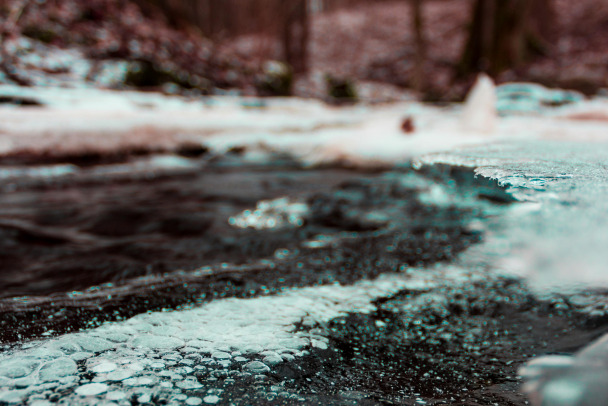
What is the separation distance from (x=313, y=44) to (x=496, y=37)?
12.4 m

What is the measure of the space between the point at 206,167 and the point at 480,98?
2632mm

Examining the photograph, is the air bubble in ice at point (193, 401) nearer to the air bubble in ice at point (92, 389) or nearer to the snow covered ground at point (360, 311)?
the snow covered ground at point (360, 311)

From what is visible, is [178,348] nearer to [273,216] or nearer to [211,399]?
[211,399]

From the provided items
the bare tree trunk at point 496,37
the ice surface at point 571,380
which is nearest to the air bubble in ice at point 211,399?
the ice surface at point 571,380

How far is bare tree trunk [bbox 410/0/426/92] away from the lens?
37.3 feet

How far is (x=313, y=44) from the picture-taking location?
21969mm

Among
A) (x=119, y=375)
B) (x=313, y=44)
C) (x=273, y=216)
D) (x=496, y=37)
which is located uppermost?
(x=313, y=44)

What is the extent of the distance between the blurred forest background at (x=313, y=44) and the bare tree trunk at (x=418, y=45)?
32mm

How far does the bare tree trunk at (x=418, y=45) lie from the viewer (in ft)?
37.3

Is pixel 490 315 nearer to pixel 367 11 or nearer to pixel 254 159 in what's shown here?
pixel 254 159

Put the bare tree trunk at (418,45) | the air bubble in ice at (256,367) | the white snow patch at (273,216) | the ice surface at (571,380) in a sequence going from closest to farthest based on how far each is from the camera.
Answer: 1. the ice surface at (571,380)
2. the air bubble in ice at (256,367)
3. the white snow patch at (273,216)
4. the bare tree trunk at (418,45)

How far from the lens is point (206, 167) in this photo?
410cm

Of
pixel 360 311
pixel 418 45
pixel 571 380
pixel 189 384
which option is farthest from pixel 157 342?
pixel 418 45

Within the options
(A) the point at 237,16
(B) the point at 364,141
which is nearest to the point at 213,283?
(B) the point at 364,141
